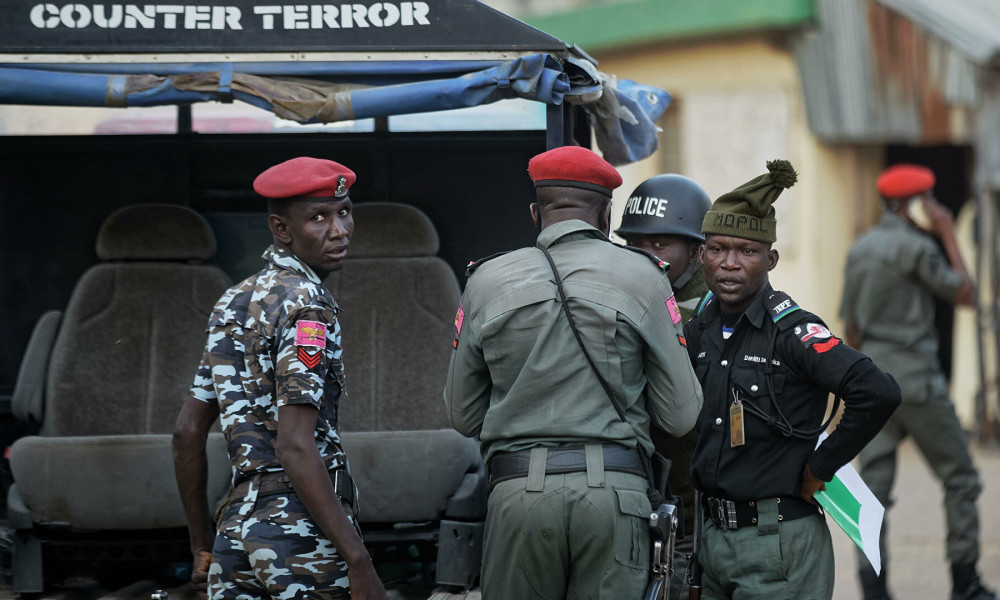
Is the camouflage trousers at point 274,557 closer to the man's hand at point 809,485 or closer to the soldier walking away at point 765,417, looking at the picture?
the soldier walking away at point 765,417

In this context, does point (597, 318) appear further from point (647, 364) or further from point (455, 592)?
point (455, 592)

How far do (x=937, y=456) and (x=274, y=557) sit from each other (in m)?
4.19

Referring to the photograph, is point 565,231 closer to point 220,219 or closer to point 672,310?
point 672,310

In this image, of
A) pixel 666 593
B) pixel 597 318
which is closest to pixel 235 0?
pixel 597 318

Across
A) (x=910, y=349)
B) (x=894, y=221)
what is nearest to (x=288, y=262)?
(x=910, y=349)

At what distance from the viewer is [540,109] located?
5.48m

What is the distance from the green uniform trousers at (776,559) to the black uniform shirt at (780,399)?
10 centimetres

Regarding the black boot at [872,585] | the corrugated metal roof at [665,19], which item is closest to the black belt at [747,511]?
the black boot at [872,585]

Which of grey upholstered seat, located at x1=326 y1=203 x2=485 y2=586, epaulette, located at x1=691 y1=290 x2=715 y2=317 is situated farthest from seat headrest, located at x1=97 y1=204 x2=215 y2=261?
epaulette, located at x1=691 y1=290 x2=715 y2=317

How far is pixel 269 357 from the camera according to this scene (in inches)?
133

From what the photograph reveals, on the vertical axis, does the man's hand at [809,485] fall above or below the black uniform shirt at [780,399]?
below

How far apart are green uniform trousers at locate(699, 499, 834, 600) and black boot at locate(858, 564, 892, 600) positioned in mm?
2576

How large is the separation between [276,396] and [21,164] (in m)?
2.54

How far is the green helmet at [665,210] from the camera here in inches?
175
